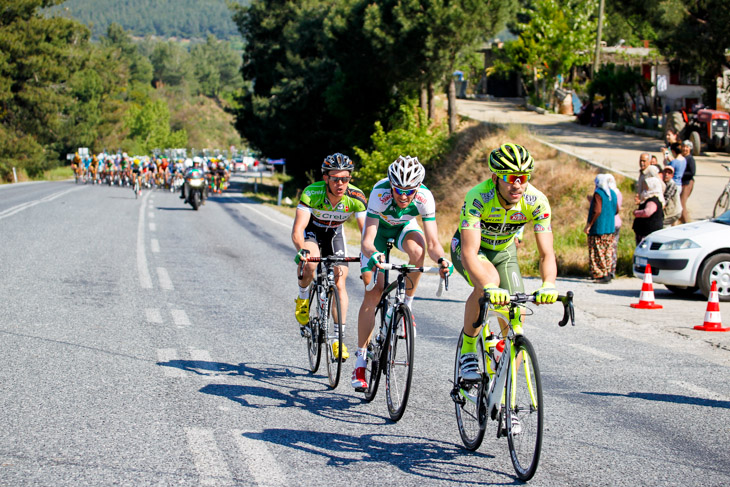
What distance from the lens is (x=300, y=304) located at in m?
8.05

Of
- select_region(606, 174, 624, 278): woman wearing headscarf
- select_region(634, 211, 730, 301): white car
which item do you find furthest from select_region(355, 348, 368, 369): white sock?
select_region(606, 174, 624, 278): woman wearing headscarf

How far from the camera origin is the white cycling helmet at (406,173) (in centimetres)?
636

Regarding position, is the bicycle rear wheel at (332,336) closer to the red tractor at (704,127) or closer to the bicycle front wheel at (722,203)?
the bicycle front wheel at (722,203)

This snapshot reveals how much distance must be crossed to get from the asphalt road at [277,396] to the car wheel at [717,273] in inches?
17.1

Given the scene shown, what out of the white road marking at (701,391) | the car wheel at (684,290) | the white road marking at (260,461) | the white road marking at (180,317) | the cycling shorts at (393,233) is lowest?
the car wheel at (684,290)

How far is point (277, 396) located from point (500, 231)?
247cm

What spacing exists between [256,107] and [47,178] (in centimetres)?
3046

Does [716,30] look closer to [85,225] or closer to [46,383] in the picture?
[85,225]

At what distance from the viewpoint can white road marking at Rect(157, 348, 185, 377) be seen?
7500mm

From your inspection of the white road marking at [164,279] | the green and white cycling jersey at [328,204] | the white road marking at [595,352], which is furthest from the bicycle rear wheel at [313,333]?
the white road marking at [164,279]

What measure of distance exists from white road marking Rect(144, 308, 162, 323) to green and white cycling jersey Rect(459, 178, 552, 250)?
5.73 meters

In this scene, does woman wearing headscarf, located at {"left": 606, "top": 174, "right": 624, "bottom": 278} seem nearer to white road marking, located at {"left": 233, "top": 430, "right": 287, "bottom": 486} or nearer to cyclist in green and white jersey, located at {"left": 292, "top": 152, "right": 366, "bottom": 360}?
cyclist in green and white jersey, located at {"left": 292, "top": 152, "right": 366, "bottom": 360}

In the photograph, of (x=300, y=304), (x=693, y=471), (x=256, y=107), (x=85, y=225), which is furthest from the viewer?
(x=256, y=107)

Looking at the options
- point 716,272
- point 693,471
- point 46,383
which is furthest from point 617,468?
point 716,272
